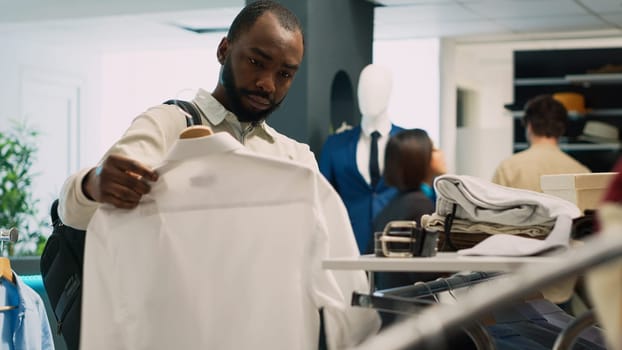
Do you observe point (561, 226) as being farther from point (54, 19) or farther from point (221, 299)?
point (54, 19)

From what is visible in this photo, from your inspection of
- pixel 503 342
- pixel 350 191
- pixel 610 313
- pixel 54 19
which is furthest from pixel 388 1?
pixel 610 313

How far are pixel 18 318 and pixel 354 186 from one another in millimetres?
3504

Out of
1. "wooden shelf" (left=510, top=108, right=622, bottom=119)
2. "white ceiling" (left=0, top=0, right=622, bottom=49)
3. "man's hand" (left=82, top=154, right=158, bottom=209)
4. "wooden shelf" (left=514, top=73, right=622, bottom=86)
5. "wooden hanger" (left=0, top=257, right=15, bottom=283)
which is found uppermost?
"white ceiling" (left=0, top=0, right=622, bottom=49)

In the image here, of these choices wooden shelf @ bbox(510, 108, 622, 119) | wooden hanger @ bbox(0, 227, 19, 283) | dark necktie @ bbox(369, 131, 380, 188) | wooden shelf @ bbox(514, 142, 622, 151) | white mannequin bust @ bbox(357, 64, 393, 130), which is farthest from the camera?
wooden shelf @ bbox(510, 108, 622, 119)

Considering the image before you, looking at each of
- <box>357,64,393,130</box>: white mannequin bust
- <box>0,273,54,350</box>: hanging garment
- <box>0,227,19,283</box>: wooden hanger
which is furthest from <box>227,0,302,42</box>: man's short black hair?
<box>357,64,393,130</box>: white mannequin bust

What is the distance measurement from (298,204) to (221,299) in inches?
8.8

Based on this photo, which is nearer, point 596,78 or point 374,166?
point 374,166

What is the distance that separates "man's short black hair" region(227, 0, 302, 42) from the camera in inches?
94.1

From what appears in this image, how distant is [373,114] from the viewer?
21.2 feet

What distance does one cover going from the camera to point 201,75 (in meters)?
10.8

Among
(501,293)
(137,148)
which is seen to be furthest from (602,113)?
(501,293)

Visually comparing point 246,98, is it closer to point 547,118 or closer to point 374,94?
point 547,118

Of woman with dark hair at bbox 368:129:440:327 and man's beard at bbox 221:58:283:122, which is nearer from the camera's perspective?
man's beard at bbox 221:58:283:122

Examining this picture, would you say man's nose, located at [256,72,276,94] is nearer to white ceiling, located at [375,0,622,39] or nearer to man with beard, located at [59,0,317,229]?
man with beard, located at [59,0,317,229]
